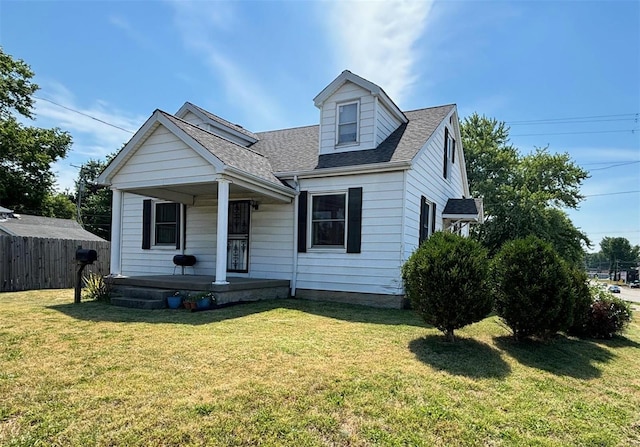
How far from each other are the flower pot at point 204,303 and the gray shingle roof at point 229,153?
281 cm

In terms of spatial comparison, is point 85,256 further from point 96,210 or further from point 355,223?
point 96,210

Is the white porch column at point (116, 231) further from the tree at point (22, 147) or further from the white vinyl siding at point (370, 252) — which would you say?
the tree at point (22, 147)

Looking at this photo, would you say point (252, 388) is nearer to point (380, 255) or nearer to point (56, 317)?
point (56, 317)

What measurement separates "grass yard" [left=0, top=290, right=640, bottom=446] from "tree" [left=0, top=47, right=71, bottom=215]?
22.7 m

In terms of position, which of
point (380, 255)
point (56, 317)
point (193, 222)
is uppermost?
point (193, 222)

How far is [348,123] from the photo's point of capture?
1016cm

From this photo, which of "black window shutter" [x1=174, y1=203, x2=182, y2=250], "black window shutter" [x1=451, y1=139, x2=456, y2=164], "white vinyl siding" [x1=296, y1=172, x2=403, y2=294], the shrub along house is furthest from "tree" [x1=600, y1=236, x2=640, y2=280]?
"black window shutter" [x1=174, y1=203, x2=182, y2=250]

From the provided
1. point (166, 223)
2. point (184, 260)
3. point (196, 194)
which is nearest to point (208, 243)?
point (184, 260)

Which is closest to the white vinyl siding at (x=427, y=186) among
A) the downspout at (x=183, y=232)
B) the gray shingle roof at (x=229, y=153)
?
the gray shingle roof at (x=229, y=153)

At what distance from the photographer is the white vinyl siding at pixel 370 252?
28.1ft

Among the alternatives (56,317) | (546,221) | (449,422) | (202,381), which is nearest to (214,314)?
(56,317)

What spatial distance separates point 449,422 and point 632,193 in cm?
3864

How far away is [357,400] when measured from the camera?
10.3 ft

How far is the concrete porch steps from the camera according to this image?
7.64 m
